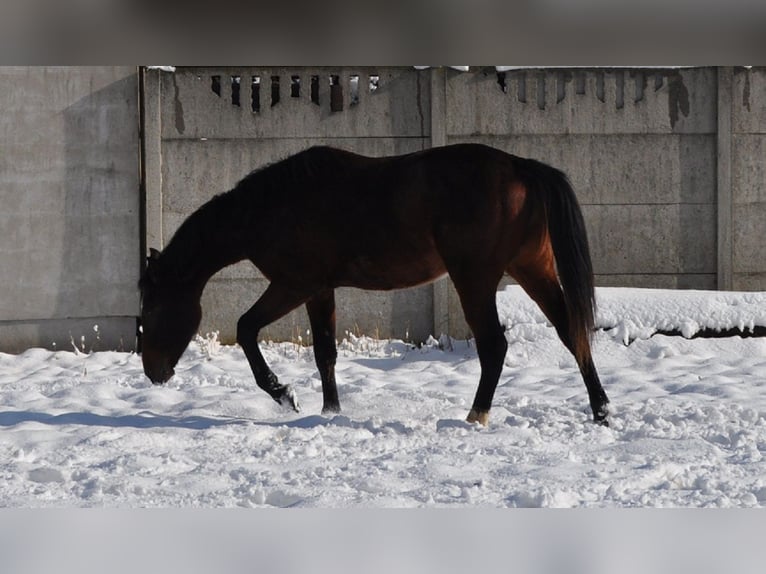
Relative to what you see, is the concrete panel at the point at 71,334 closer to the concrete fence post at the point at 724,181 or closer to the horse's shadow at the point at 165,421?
the horse's shadow at the point at 165,421

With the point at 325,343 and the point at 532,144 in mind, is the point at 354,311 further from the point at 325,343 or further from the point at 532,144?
the point at 325,343

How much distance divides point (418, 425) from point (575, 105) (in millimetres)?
4121

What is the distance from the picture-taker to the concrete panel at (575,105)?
791cm

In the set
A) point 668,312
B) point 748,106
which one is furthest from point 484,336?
point 748,106

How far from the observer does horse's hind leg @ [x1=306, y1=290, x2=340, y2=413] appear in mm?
5445

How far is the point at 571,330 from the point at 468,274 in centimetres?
64

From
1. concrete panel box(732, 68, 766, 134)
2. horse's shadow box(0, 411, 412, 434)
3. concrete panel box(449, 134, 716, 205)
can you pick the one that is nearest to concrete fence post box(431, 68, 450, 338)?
concrete panel box(449, 134, 716, 205)

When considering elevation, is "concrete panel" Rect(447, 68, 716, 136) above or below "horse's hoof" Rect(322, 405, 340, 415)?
above

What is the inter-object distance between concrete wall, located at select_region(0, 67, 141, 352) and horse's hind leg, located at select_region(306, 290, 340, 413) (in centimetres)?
277

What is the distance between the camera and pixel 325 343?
5.59 metres

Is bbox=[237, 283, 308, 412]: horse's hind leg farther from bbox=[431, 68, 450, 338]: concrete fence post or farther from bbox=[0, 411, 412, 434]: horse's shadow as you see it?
bbox=[431, 68, 450, 338]: concrete fence post

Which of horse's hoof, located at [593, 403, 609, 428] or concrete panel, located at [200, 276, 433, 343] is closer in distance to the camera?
horse's hoof, located at [593, 403, 609, 428]

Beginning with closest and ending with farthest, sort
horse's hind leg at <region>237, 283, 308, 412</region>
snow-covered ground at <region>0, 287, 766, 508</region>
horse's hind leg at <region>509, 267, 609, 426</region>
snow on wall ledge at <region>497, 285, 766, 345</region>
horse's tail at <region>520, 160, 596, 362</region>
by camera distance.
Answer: snow-covered ground at <region>0, 287, 766, 508</region>
horse's tail at <region>520, 160, 596, 362</region>
horse's hind leg at <region>509, 267, 609, 426</region>
horse's hind leg at <region>237, 283, 308, 412</region>
snow on wall ledge at <region>497, 285, 766, 345</region>

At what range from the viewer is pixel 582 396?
229 inches
